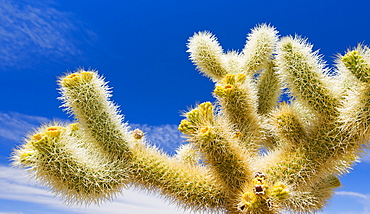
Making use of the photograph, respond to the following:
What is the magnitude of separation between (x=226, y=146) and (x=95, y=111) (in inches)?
62.6

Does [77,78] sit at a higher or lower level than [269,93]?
lower

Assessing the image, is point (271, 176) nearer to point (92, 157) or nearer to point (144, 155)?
point (144, 155)

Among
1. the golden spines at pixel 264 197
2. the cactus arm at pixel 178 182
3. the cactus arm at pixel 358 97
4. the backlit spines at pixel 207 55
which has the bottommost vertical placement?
the golden spines at pixel 264 197

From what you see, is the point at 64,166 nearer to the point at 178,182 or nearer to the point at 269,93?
the point at 178,182

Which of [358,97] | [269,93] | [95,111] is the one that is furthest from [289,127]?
[95,111]

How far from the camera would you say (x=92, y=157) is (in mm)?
4219

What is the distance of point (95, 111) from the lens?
4082mm

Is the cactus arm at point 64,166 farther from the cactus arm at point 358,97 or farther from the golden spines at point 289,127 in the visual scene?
the cactus arm at point 358,97

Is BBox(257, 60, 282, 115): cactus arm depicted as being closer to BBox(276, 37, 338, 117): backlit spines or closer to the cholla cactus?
the cholla cactus

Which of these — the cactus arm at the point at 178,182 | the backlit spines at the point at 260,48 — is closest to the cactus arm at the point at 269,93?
the backlit spines at the point at 260,48

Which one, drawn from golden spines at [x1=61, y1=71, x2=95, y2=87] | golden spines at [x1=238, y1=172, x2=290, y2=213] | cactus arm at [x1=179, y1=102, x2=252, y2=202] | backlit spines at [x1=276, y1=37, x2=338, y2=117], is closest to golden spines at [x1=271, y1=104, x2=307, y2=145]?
backlit spines at [x1=276, y1=37, x2=338, y2=117]

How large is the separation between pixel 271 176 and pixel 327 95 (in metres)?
1.19

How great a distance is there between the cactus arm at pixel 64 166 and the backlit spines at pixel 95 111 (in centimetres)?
26

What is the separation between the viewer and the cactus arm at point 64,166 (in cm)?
367
